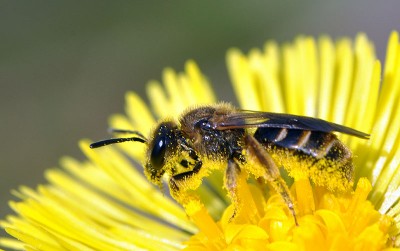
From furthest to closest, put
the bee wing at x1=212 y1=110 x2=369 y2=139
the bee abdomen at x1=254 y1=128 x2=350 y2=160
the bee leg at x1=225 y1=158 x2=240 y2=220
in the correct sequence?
the bee leg at x1=225 y1=158 x2=240 y2=220, the bee abdomen at x1=254 y1=128 x2=350 y2=160, the bee wing at x1=212 y1=110 x2=369 y2=139

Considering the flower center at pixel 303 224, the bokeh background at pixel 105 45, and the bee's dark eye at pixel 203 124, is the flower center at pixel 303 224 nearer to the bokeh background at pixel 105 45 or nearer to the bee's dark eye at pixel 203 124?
the bee's dark eye at pixel 203 124

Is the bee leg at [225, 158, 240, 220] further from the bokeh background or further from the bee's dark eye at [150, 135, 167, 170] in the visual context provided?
the bokeh background

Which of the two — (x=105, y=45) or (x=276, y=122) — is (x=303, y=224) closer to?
(x=276, y=122)

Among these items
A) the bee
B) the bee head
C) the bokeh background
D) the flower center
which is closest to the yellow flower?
the flower center

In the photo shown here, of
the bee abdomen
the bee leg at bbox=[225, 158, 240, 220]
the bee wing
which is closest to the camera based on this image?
the bee wing

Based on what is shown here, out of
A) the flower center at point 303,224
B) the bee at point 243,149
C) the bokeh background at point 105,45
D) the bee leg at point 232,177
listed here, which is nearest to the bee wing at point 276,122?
the bee at point 243,149

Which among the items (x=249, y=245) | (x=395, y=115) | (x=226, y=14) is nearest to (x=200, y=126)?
(x=249, y=245)

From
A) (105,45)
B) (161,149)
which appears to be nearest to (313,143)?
(161,149)
